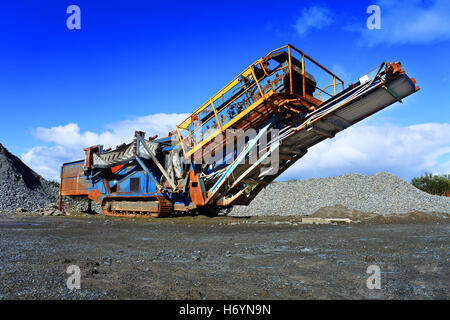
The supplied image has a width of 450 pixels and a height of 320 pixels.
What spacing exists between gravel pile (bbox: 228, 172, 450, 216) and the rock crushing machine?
505 cm

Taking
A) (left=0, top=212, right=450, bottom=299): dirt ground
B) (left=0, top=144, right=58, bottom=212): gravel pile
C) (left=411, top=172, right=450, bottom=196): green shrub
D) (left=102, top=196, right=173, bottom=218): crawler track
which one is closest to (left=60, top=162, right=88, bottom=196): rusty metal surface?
(left=0, top=144, right=58, bottom=212): gravel pile

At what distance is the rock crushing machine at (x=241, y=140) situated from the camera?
8.97 meters

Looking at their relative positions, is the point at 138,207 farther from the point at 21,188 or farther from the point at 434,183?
the point at 434,183

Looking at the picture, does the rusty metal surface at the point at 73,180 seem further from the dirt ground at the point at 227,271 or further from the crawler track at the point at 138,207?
the dirt ground at the point at 227,271

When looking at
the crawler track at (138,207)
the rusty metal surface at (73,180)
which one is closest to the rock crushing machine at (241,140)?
the crawler track at (138,207)

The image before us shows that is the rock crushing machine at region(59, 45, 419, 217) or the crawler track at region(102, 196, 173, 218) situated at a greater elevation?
the rock crushing machine at region(59, 45, 419, 217)

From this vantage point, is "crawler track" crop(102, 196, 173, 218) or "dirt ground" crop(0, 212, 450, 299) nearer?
"dirt ground" crop(0, 212, 450, 299)

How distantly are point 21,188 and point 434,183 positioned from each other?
1180 inches

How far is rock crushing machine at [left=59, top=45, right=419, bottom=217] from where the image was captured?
29.4 feet

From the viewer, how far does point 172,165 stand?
42.1ft

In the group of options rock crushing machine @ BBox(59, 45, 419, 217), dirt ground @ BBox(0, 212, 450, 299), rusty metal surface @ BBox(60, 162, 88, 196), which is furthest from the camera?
rusty metal surface @ BBox(60, 162, 88, 196)

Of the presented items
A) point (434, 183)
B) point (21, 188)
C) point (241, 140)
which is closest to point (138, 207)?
point (241, 140)

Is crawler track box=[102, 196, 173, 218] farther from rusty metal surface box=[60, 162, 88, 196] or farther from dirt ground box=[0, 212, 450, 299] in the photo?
dirt ground box=[0, 212, 450, 299]
